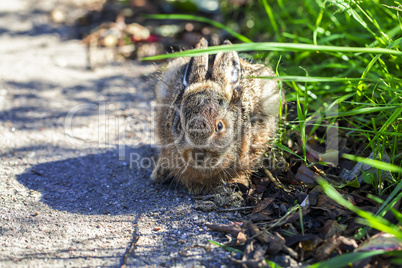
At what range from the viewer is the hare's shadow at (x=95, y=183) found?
319 centimetres

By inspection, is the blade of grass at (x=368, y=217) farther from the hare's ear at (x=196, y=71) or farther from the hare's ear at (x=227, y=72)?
the hare's ear at (x=196, y=71)

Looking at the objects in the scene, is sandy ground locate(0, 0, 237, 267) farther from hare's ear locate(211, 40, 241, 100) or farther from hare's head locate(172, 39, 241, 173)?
hare's ear locate(211, 40, 241, 100)

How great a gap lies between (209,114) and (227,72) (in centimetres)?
63

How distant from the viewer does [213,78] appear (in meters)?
3.46

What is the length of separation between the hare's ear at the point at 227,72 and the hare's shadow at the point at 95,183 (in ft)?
4.08

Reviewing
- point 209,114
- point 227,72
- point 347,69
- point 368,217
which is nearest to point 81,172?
point 209,114

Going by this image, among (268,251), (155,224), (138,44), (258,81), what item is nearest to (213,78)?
(258,81)

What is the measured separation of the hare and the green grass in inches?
13.8

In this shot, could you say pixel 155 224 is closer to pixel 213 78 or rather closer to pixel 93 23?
pixel 213 78

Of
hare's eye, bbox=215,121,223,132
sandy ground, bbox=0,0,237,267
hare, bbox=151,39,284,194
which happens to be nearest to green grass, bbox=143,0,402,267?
hare, bbox=151,39,284,194

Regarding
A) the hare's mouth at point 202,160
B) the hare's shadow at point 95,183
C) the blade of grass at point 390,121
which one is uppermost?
the blade of grass at point 390,121

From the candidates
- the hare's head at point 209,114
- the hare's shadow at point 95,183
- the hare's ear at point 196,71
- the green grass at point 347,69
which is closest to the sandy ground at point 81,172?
the hare's shadow at point 95,183

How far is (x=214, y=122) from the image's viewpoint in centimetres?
312

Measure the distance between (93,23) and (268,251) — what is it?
6244 mm
